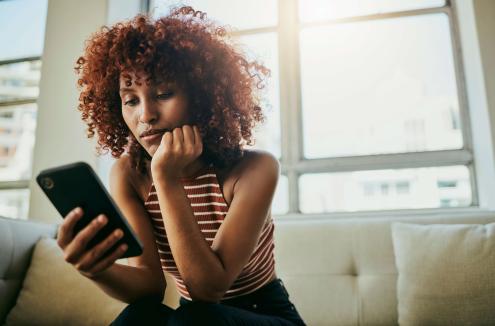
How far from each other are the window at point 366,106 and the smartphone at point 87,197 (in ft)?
5.28

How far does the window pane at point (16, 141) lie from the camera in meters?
2.58

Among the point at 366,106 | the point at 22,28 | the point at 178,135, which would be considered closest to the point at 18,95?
the point at 22,28

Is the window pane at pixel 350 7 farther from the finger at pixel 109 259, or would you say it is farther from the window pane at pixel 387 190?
the finger at pixel 109 259

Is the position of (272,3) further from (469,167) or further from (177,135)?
(177,135)

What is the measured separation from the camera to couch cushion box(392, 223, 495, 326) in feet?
4.21

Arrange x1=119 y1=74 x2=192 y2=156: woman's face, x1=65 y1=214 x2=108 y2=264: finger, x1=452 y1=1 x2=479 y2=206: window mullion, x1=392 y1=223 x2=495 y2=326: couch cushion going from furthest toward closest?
1. x1=452 y1=1 x2=479 y2=206: window mullion
2. x1=392 y1=223 x2=495 y2=326: couch cushion
3. x1=119 y1=74 x2=192 y2=156: woman's face
4. x1=65 y1=214 x2=108 y2=264: finger

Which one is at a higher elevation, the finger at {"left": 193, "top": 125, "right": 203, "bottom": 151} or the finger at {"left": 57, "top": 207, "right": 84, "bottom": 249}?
the finger at {"left": 193, "top": 125, "right": 203, "bottom": 151}

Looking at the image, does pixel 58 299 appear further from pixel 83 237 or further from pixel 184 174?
pixel 83 237

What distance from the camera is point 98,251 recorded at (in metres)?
0.71

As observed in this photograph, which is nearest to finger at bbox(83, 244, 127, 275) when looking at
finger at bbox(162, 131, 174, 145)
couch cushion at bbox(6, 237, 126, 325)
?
finger at bbox(162, 131, 174, 145)

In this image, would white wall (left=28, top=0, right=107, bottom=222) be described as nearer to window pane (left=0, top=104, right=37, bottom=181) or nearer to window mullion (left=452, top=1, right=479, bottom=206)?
window pane (left=0, top=104, right=37, bottom=181)

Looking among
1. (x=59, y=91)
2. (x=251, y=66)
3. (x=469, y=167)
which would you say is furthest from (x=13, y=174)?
(x=469, y=167)

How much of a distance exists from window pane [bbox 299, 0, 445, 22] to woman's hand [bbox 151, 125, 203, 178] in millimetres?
1816

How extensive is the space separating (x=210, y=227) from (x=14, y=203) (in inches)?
81.0
